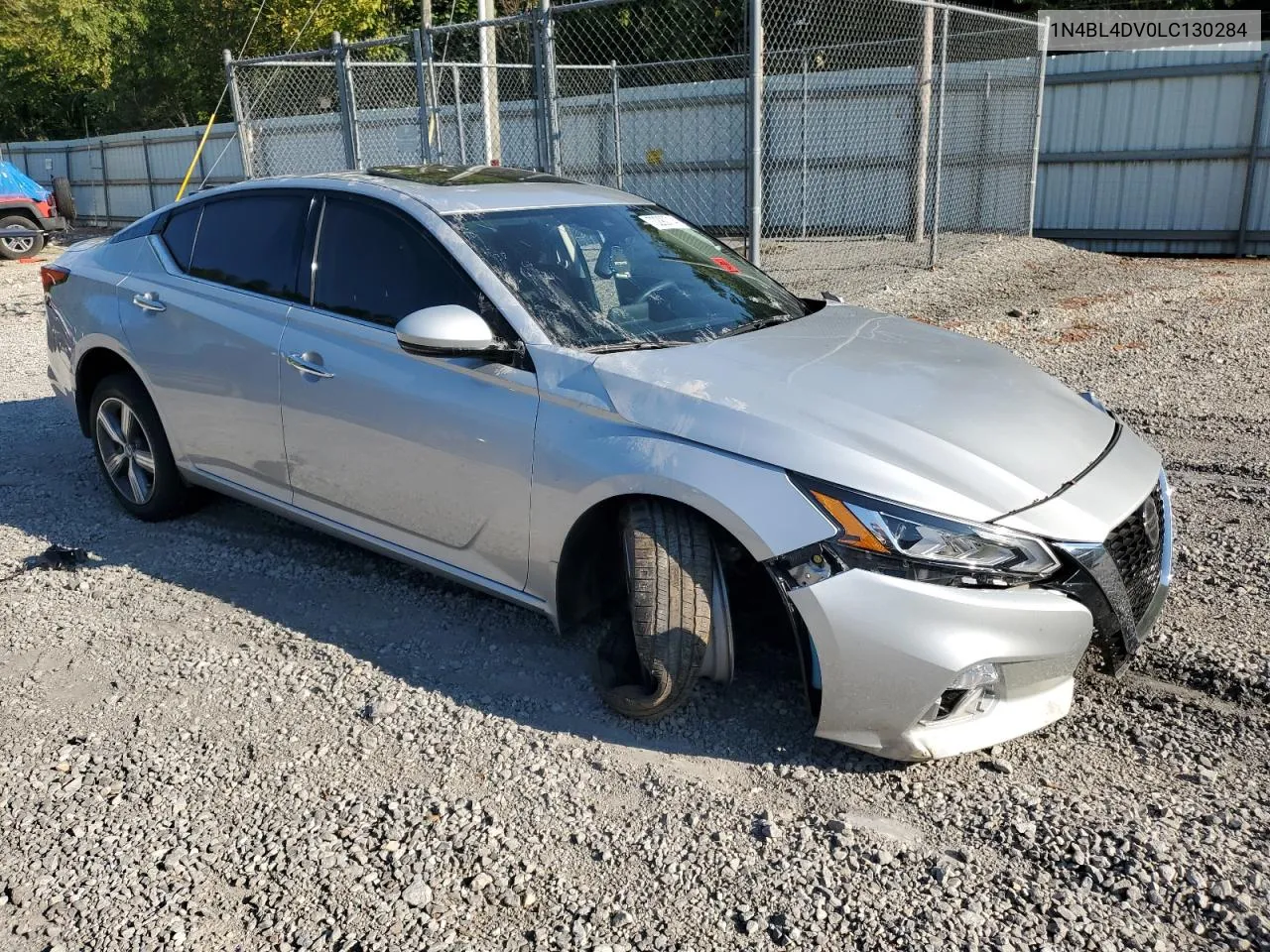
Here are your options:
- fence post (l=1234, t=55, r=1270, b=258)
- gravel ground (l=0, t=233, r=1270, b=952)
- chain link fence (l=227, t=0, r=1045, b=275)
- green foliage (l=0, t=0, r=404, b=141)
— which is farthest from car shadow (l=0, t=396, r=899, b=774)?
green foliage (l=0, t=0, r=404, b=141)

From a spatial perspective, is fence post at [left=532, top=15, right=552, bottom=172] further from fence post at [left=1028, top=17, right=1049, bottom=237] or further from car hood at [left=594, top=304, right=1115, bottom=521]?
fence post at [left=1028, top=17, right=1049, bottom=237]

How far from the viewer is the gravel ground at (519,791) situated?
2.62m

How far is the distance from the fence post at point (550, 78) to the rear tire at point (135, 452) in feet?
14.6

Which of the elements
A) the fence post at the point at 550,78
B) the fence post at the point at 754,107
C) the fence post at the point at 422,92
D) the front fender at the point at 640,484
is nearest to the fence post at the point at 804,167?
the fence post at the point at 550,78

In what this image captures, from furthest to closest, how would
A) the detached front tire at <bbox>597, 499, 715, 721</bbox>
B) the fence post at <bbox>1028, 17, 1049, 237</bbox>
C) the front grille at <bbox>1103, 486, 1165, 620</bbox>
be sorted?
the fence post at <bbox>1028, 17, 1049, 237</bbox>, the detached front tire at <bbox>597, 499, 715, 721</bbox>, the front grille at <bbox>1103, 486, 1165, 620</bbox>

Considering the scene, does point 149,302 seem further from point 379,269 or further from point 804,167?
point 804,167

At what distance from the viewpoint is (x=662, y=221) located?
465 cm

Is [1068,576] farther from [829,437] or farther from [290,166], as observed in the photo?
[290,166]

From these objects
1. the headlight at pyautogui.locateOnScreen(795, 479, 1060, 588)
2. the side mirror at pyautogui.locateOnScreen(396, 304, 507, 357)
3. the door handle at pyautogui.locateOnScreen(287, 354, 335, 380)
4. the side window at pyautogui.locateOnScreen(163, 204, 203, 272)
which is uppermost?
the side window at pyautogui.locateOnScreen(163, 204, 203, 272)

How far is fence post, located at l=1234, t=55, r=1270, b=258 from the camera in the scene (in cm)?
1334

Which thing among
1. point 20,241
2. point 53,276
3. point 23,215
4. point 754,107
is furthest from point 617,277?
point 20,241

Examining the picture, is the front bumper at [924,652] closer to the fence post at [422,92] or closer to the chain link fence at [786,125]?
the fence post at [422,92]

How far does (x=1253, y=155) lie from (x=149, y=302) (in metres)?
13.6

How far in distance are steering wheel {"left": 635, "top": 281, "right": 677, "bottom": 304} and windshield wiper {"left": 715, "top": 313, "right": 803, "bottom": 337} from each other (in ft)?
1.00
